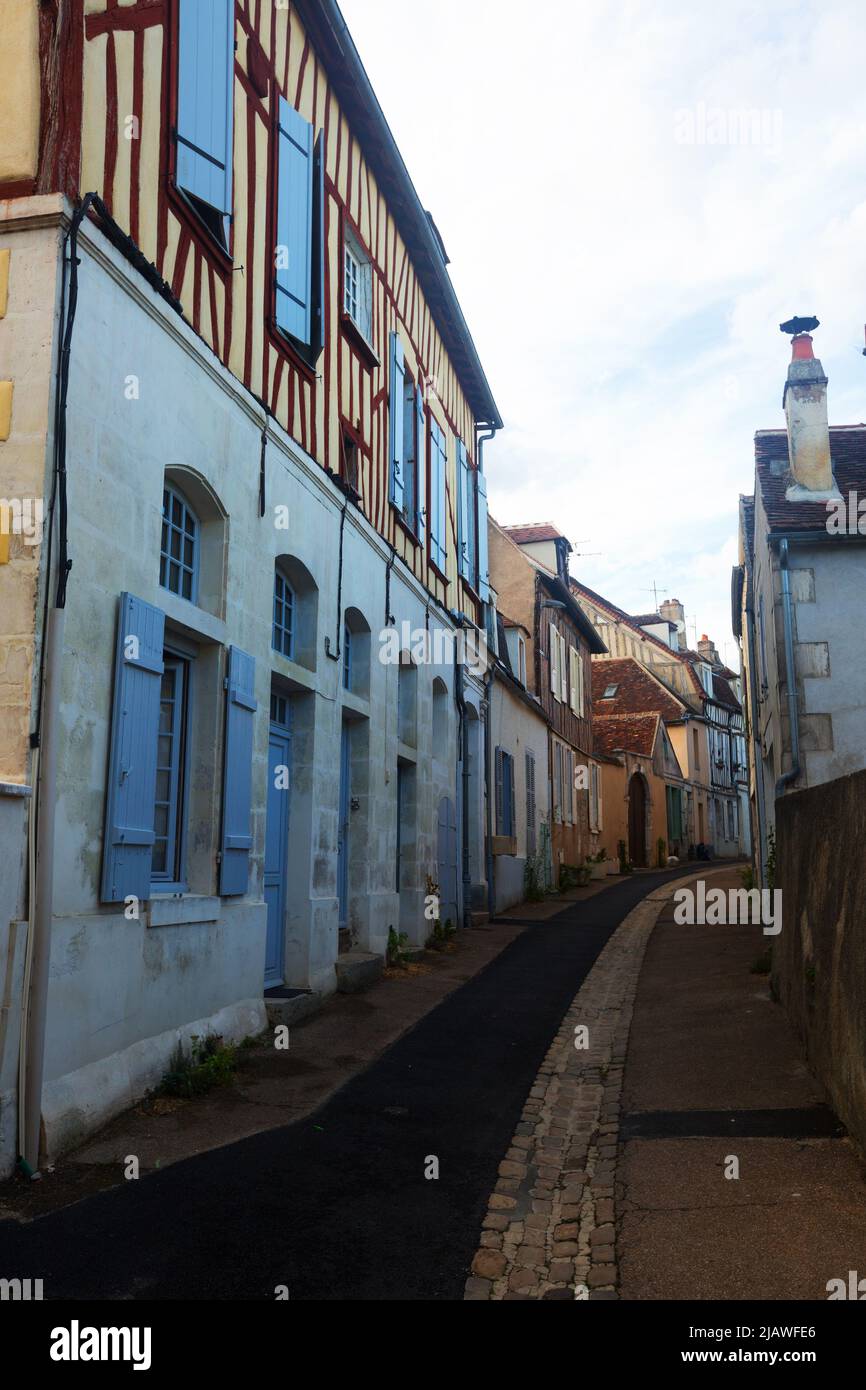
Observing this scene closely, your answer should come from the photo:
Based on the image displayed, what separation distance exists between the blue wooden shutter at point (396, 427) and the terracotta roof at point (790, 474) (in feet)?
12.4

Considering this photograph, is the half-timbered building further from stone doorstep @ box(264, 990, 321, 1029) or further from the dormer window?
stone doorstep @ box(264, 990, 321, 1029)

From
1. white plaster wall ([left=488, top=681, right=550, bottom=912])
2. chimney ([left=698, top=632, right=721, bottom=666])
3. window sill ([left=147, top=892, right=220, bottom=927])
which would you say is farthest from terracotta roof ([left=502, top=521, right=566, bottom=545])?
chimney ([left=698, top=632, right=721, bottom=666])

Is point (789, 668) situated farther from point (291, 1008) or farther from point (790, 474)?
point (291, 1008)

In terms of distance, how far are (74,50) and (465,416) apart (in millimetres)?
10189

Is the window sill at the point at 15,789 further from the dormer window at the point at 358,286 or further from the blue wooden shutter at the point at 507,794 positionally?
the blue wooden shutter at the point at 507,794

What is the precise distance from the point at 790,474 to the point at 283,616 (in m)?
6.35

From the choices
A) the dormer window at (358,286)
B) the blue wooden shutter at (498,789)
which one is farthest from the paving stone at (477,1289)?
the blue wooden shutter at (498,789)

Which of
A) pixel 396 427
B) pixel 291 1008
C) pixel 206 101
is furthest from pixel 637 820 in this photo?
pixel 206 101

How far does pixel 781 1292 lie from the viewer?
3.20 metres

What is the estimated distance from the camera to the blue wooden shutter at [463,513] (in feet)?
47.1

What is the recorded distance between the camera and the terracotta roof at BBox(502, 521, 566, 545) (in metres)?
24.5

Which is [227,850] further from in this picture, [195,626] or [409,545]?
[409,545]

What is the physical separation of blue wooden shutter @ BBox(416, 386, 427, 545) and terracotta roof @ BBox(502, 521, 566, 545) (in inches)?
479
